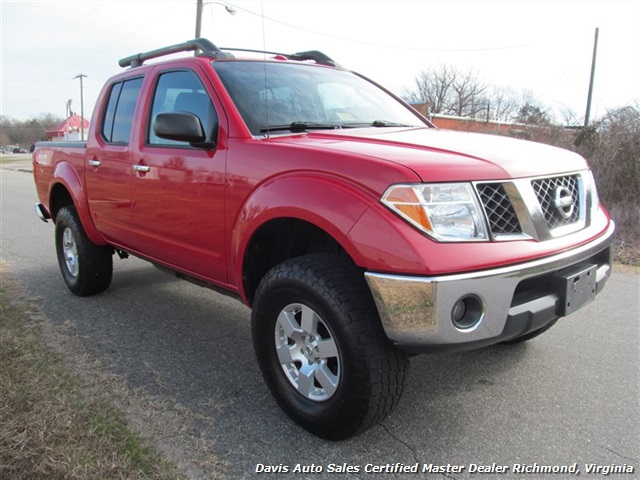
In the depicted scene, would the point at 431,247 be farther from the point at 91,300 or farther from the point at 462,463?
the point at 91,300

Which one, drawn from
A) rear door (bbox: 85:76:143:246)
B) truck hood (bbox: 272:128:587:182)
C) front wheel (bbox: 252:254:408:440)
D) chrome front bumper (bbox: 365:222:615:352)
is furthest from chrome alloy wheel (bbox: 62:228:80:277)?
chrome front bumper (bbox: 365:222:615:352)

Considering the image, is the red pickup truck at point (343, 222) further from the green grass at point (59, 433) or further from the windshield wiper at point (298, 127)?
the green grass at point (59, 433)

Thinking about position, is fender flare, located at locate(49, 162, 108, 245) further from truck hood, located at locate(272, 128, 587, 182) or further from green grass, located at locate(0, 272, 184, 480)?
truck hood, located at locate(272, 128, 587, 182)

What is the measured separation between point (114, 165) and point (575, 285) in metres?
3.32

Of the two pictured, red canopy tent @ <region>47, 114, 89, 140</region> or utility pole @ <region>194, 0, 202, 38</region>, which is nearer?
utility pole @ <region>194, 0, 202, 38</region>

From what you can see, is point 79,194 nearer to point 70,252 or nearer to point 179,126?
point 70,252

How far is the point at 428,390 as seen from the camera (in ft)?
9.86

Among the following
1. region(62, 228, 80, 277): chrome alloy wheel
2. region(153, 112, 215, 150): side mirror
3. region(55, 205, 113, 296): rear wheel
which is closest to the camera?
region(153, 112, 215, 150): side mirror

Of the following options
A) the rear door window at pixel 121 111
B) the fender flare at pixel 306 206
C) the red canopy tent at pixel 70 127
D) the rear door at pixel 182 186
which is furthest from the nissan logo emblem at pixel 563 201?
the red canopy tent at pixel 70 127

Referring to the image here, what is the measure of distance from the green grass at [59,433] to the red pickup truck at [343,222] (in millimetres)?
791

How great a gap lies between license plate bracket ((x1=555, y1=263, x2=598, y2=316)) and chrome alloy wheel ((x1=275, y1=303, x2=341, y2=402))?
3.51 ft

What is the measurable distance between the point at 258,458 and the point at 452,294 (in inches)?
47.6

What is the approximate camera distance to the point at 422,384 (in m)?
3.08

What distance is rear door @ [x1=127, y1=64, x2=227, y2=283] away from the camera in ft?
9.87
